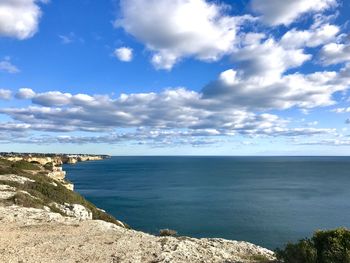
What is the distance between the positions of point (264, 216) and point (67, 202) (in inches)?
1822

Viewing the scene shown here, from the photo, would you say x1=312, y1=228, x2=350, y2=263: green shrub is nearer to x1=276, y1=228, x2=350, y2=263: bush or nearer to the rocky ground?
x1=276, y1=228, x2=350, y2=263: bush

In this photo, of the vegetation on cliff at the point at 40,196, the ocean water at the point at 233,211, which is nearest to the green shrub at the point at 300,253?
the vegetation on cliff at the point at 40,196

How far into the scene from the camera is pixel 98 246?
75.6ft

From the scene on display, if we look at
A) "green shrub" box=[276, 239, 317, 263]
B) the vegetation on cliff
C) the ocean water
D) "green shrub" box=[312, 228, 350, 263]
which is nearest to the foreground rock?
"green shrub" box=[276, 239, 317, 263]

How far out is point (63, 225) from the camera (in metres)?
28.7

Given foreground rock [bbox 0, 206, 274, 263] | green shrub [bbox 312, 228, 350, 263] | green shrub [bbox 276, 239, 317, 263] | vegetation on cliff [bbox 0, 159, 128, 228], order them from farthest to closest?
vegetation on cliff [bbox 0, 159, 128, 228]
foreground rock [bbox 0, 206, 274, 263]
green shrub [bbox 276, 239, 317, 263]
green shrub [bbox 312, 228, 350, 263]

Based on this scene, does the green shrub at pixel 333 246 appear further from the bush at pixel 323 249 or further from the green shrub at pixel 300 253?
the green shrub at pixel 300 253

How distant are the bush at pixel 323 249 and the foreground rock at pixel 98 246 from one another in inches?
159

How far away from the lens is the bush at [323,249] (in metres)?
16.9

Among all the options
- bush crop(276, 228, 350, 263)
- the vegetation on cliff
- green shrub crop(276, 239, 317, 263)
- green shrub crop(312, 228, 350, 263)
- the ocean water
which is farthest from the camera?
the ocean water

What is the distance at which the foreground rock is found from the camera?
20938 mm

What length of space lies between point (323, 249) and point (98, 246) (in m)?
12.8

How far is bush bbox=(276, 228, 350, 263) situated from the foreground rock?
13.3ft

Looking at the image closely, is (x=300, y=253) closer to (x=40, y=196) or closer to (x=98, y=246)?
(x=98, y=246)
